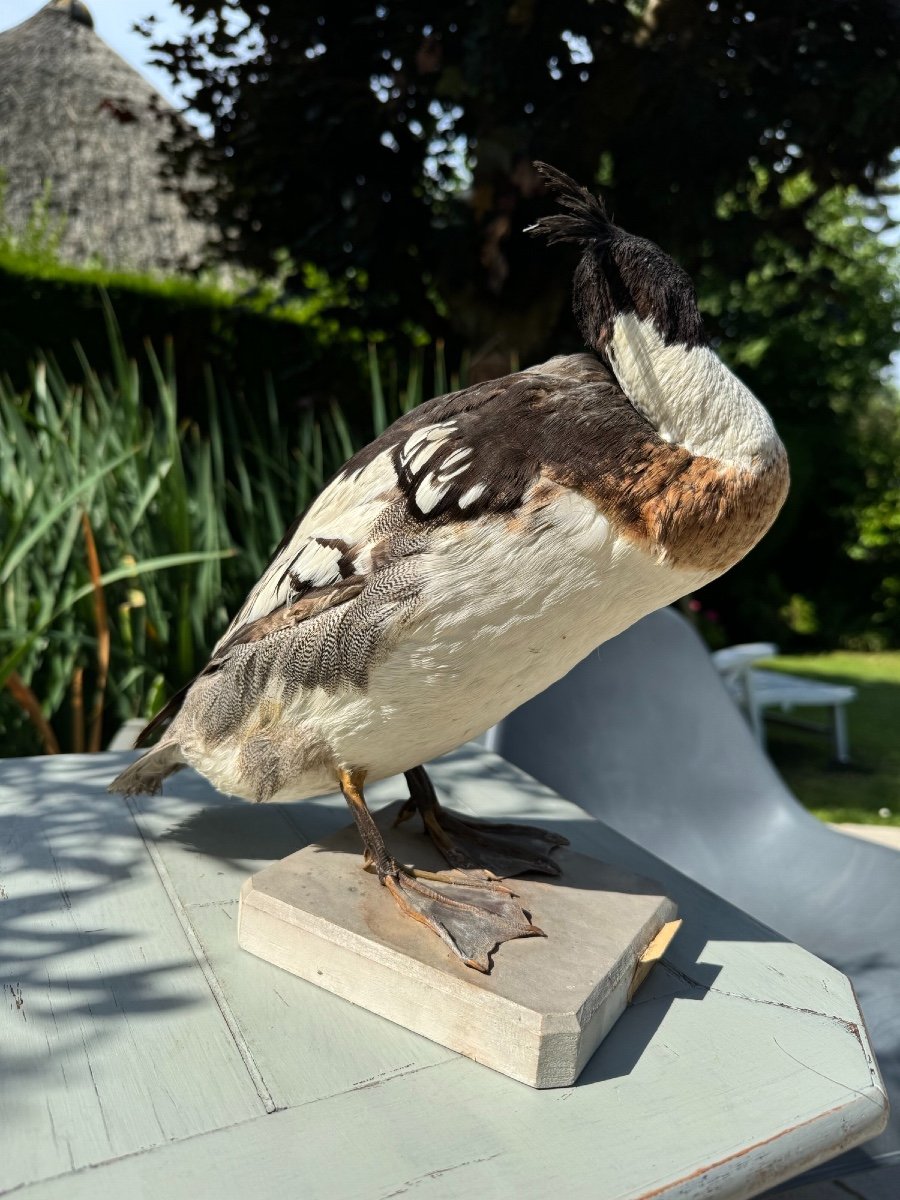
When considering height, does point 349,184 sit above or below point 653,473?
above

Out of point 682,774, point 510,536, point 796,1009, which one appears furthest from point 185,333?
point 796,1009

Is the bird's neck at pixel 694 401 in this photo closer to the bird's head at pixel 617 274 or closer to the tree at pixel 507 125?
the bird's head at pixel 617 274

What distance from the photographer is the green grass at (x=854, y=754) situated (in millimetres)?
4891

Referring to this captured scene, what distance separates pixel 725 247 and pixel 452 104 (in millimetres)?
1440

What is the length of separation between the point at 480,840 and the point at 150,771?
22.1 inches

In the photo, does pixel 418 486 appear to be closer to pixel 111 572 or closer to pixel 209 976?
pixel 209 976

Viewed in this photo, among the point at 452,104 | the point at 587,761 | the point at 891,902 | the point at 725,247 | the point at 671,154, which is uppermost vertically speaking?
the point at 452,104

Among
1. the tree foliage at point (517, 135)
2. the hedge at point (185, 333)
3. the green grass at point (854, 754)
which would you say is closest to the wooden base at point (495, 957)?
the tree foliage at point (517, 135)

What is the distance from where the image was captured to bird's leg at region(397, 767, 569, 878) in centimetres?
141

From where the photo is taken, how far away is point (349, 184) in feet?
13.8

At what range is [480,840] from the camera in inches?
58.4

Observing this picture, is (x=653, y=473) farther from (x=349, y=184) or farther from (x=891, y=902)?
(x=349, y=184)

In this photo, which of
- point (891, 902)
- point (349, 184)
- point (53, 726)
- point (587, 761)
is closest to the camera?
point (891, 902)

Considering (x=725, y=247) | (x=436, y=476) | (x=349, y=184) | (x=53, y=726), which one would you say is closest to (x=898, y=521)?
(x=725, y=247)
